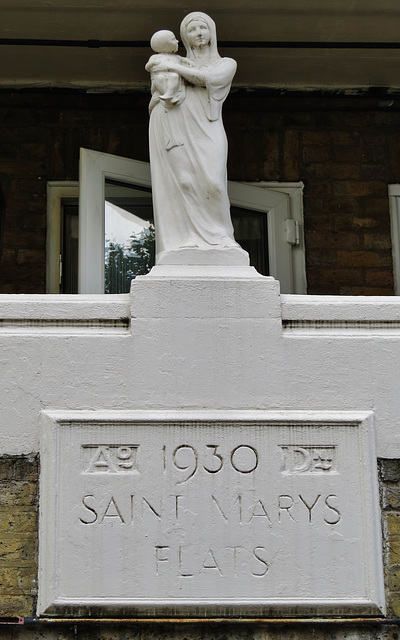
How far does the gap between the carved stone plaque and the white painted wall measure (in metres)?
0.10

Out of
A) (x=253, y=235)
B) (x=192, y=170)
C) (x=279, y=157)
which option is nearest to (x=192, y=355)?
(x=192, y=170)

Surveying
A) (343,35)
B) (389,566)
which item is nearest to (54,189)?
(343,35)

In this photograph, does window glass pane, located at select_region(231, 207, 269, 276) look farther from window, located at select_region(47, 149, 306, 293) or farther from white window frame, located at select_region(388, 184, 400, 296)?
white window frame, located at select_region(388, 184, 400, 296)

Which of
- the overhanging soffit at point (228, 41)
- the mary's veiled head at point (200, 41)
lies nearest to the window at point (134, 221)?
the overhanging soffit at point (228, 41)

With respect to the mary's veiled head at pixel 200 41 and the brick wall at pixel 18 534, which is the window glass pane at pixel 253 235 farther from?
the brick wall at pixel 18 534

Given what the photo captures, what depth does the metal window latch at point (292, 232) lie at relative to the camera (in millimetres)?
7610

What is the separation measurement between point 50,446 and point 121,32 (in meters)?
3.12

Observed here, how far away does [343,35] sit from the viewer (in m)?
7.30

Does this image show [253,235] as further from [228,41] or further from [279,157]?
[228,41]

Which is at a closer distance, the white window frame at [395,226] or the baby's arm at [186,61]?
the baby's arm at [186,61]

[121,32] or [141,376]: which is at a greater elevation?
[121,32]

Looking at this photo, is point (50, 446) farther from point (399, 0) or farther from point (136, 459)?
point (399, 0)

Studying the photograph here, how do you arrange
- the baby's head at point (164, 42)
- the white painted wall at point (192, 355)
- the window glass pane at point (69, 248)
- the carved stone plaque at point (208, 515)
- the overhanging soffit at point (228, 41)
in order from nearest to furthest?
1. the carved stone plaque at point (208, 515)
2. the white painted wall at point (192, 355)
3. the baby's head at point (164, 42)
4. the overhanging soffit at point (228, 41)
5. the window glass pane at point (69, 248)

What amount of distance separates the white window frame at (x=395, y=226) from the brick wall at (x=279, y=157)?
5cm
